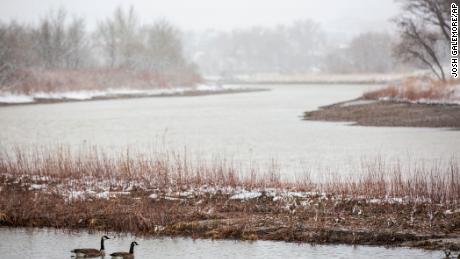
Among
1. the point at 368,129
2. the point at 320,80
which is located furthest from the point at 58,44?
the point at 368,129

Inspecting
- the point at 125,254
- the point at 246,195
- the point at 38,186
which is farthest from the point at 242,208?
the point at 38,186

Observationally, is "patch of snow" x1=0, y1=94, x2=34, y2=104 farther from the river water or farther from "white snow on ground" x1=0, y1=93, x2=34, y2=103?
the river water

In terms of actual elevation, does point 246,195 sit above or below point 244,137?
above

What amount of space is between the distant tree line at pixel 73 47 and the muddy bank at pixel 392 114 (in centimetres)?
3264

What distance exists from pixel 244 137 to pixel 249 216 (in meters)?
18.0

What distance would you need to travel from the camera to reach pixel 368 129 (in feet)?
114

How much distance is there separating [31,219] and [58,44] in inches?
2915

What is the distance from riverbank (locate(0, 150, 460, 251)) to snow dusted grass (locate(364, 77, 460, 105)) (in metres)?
26.3

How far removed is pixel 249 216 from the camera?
48.3ft

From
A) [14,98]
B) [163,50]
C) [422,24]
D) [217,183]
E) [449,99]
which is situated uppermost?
[422,24]

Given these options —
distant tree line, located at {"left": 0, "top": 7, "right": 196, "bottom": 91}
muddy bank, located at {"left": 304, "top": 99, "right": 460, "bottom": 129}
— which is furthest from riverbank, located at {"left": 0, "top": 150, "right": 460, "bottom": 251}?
distant tree line, located at {"left": 0, "top": 7, "right": 196, "bottom": 91}

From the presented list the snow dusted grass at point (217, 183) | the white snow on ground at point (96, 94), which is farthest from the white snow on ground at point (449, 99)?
the white snow on ground at point (96, 94)

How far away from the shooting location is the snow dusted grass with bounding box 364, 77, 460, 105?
42.1 m

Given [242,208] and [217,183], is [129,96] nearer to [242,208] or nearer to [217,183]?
[217,183]
